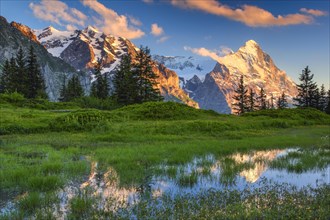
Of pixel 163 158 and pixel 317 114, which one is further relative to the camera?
pixel 317 114

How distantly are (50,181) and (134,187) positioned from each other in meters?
2.56

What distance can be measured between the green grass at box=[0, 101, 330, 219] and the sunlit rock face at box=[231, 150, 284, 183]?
579 millimetres

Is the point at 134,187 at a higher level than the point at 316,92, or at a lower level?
lower

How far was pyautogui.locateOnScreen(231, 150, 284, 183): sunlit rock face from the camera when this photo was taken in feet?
38.2

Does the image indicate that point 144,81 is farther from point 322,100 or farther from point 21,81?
point 322,100

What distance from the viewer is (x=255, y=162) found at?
47.3 ft

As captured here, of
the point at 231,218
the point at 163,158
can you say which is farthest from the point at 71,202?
the point at 163,158

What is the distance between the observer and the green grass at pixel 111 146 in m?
9.50

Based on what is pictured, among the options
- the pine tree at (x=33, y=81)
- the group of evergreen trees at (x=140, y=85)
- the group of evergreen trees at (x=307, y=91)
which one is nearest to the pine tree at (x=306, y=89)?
the group of evergreen trees at (x=307, y=91)

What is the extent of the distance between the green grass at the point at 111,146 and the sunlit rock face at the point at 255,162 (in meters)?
0.58

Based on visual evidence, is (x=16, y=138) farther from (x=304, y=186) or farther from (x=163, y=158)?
(x=304, y=186)

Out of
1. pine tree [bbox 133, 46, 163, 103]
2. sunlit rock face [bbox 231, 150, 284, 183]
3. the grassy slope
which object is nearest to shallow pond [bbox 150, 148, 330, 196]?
sunlit rock face [bbox 231, 150, 284, 183]

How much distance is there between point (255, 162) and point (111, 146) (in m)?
8.21

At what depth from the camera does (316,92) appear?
76.1 m
